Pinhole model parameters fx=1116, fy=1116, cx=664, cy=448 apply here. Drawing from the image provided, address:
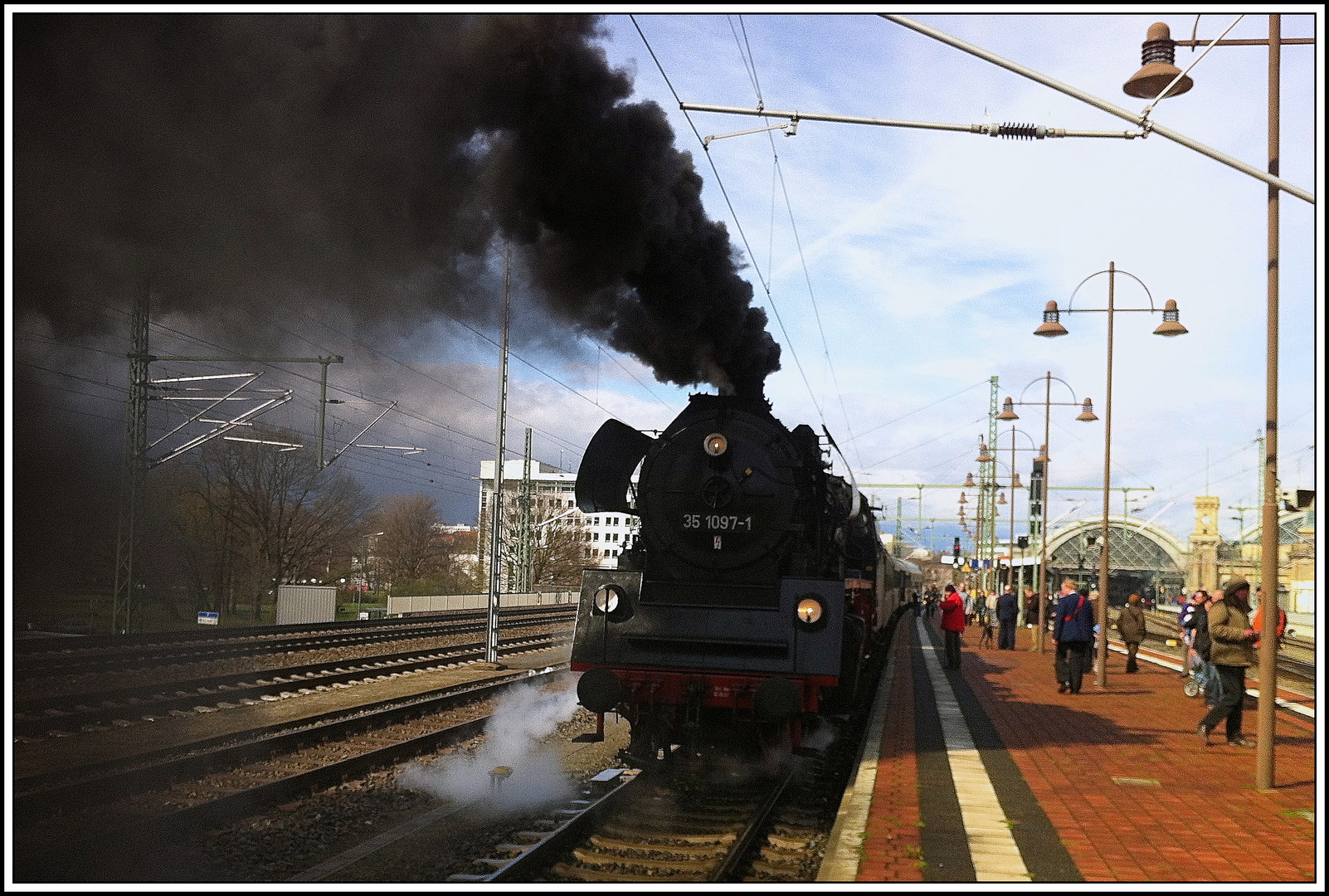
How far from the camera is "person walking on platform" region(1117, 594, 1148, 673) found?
18172 millimetres

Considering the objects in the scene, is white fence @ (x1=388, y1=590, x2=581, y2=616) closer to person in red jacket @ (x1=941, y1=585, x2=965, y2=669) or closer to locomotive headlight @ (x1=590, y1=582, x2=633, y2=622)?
person in red jacket @ (x1=941, y1=585, x2=965, y2=669)

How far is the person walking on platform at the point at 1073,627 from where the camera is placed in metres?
14.6

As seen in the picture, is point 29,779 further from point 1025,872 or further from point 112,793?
point 1025,872

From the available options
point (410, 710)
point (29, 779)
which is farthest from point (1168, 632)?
point (29, 779)

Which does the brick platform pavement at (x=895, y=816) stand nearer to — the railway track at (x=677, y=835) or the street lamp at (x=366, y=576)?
the railway track at (x=677, y=835)

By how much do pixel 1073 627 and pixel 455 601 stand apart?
2863cm

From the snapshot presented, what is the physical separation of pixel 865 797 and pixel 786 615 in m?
1.41

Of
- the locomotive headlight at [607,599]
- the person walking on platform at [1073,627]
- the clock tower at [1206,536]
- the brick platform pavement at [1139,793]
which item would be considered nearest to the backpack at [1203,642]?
the brick platform pavement at [1139,793]

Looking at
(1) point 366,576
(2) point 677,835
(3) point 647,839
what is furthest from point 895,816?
(1) point 366,576

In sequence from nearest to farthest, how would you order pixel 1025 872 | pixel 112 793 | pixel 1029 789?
pixel 1025 872, pixel 112 793, pixel 1029 789

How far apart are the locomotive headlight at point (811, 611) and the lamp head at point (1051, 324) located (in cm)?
1184

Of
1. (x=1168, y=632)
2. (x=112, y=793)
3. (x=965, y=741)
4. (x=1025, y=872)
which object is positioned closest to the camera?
(x=1025, y=872)

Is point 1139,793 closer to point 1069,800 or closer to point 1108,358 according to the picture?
point 1069,800

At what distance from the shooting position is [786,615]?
327 inches
